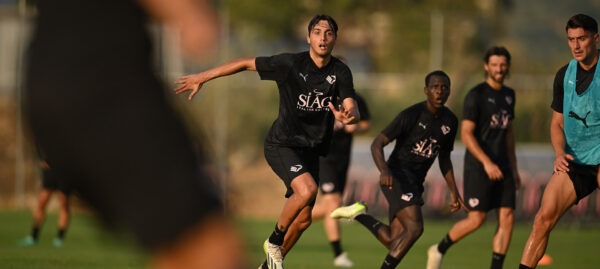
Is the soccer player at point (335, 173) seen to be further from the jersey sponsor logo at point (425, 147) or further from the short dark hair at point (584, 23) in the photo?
the short dark hair at point (584, 23)

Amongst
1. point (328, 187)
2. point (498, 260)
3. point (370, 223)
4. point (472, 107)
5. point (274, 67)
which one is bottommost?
point (498, 260)

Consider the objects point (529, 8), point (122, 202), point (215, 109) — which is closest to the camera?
point (122, 202)

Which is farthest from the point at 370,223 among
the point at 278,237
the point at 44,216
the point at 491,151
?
the point at 44,216

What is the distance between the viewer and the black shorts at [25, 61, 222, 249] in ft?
9.16

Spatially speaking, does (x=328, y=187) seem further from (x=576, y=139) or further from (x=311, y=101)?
(x=576, y=139)

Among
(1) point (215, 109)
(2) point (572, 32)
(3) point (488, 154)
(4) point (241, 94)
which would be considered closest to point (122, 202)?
(2) point (572, 32)

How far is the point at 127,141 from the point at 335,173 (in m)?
11.0

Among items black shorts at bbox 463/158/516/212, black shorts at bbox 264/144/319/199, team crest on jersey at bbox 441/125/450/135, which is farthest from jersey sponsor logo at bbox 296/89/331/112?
black shorts at bbox 463/158/516/212

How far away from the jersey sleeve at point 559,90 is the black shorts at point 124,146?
6.45 meters

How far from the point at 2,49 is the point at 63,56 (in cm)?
2834

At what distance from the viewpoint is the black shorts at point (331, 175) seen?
534 inches

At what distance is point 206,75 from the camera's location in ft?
28.3

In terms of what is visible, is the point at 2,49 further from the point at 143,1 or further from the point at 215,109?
the point at 143,1

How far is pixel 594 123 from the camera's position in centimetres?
859
